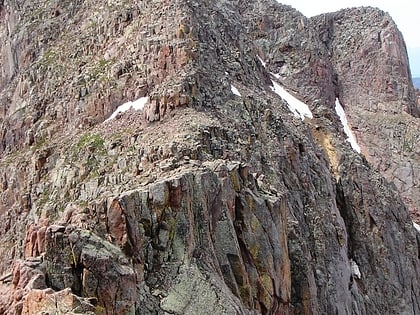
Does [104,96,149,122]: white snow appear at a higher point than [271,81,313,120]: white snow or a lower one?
higher

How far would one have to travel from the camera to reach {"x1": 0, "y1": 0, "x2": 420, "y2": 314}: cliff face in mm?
20219

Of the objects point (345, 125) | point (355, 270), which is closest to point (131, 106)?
point (355, 270)

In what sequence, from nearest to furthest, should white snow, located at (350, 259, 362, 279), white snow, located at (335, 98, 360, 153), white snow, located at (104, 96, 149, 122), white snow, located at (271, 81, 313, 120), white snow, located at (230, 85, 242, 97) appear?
1. white snow, located at (104, 96, 149, 122)
2. white snow, located at (230, 85, 242, 97)
3. white snow, located at (350, 259, 362, 279)
4. white snow, located at (271, 81, 313, 120)
5. white snow, located at (335, 98, 360, 153)

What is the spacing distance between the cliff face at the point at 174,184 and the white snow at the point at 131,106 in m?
0.52

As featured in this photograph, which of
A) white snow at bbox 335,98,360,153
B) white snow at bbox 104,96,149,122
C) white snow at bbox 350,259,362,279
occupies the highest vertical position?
white snow at bbox 104,96,149,122

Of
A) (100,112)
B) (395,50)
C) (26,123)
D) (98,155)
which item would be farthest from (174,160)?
(395,50)

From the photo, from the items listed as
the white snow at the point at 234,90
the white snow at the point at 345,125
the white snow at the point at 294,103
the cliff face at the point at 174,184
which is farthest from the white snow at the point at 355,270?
the white snow at the point at 345,125

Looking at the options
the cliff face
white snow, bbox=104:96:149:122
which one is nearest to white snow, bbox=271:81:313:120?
the cliff face

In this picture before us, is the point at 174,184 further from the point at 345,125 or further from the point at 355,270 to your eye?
the point at 345,125

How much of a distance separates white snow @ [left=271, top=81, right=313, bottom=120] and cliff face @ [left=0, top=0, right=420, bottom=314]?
1315 mm

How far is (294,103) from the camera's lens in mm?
59281

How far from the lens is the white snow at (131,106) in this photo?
40.5 m

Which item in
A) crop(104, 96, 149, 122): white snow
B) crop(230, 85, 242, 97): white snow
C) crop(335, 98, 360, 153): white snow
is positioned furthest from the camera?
crop(335, 98, 360, 153): white snow

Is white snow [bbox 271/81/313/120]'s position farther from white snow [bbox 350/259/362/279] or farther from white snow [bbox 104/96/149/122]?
white snow [bbox 104/96/149/122]
